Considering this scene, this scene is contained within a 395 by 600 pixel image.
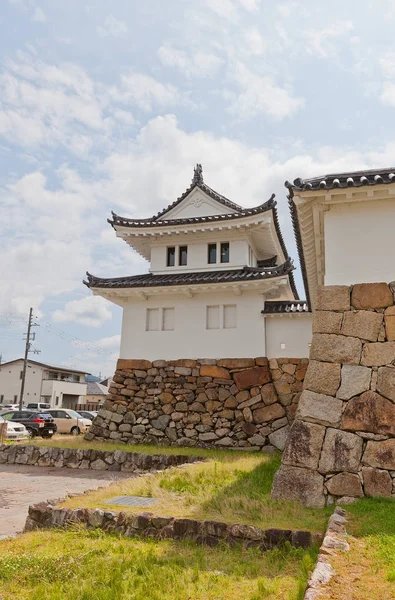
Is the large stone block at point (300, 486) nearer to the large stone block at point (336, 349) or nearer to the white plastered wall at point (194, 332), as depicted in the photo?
the large stone block at point (336, 349)

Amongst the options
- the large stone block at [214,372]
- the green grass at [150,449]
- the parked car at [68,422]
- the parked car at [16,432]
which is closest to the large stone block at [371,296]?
the green grass at [150,449]

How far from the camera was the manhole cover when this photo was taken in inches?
276

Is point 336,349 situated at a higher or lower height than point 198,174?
lower

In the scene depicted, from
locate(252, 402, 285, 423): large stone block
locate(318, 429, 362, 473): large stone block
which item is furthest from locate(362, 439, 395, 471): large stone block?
locate(252, 402, 285, 423): large stone block

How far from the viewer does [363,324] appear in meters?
7.58

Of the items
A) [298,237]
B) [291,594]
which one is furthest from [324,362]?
[291,594]

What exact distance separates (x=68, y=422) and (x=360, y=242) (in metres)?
22.5

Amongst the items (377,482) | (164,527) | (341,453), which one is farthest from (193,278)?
(164,527)

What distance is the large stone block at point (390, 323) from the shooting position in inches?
290

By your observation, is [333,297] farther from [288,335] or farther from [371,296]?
[288,335]

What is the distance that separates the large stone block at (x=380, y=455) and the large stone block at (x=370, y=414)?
0.18 meters

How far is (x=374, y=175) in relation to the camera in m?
7.93

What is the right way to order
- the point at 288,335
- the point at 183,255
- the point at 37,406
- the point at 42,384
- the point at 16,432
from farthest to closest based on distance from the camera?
the point at 42,384 < the point at 37,406 < the point at 16,432 < the point at 183,255 < the point at 288,335

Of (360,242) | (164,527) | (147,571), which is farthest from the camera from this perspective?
(360,242)
